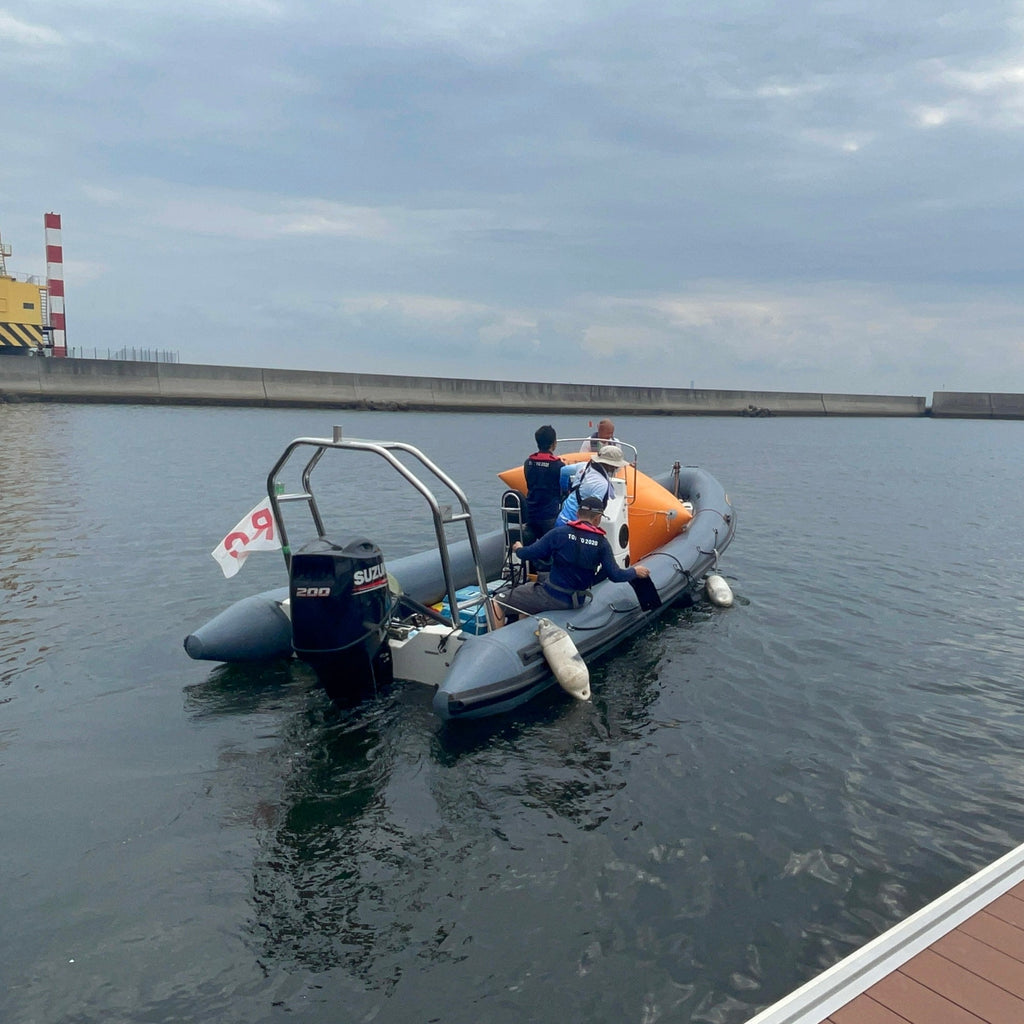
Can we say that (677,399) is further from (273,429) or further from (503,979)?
(503,979)

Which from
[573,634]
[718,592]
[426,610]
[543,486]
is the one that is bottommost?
[718,592]

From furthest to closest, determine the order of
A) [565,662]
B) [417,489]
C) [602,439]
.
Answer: [602,439]
[565,662]
[417,489]

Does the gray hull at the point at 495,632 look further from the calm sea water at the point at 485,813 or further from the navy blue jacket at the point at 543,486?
the navy blue jacket at the point at 543,486

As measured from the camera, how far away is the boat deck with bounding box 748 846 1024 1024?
3096 millimetres

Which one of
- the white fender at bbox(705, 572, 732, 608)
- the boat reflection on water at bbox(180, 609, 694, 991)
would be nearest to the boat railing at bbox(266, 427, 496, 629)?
the boat reflection on water at bbox(180, 609, 694, 991)

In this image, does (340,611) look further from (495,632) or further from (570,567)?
(570,567)

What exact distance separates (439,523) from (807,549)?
968 cm

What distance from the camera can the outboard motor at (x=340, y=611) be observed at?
217 inches

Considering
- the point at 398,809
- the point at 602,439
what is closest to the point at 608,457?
the point at 602,439

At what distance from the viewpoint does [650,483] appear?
10344mm

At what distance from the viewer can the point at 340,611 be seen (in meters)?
5.57

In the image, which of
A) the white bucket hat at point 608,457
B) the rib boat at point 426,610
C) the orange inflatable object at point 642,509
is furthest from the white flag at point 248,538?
the orange inflatable object at point 642,509

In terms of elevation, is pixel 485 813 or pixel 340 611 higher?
pixel 340 611

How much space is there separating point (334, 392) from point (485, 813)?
5074cm
